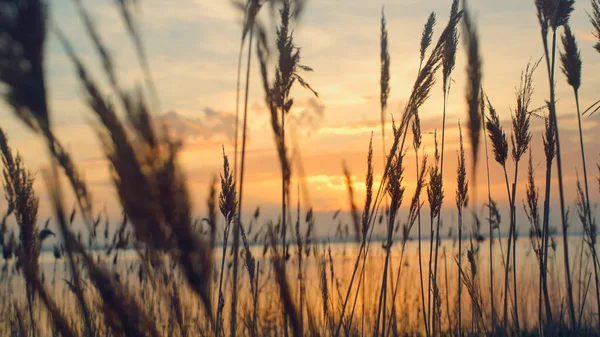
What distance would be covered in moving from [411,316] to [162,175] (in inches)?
243

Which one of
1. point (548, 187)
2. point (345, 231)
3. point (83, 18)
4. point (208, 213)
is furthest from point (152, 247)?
point (345, 231)

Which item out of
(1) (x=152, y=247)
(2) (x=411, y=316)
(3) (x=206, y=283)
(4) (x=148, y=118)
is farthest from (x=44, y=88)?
(2) (x=411, y=316)

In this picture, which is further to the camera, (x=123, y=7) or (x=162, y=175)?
(x=123, y=7)

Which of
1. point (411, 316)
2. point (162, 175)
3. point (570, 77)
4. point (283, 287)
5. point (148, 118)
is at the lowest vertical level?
point (411, 316)

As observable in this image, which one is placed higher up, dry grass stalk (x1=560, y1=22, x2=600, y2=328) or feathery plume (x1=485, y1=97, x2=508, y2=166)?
dry grass stalk (x1=560, y1=22, x2=600, y2=328)

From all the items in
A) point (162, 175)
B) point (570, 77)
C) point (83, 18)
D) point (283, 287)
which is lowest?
point (283, 287)

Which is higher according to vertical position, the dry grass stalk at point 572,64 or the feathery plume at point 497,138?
the dry grass stalk at point 572,64

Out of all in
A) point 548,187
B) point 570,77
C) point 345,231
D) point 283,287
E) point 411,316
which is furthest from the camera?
point 345,231

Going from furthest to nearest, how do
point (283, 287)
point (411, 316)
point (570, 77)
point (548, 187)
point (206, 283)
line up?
point (411, 316), point (570, 77), point (548, 187), point (283, 287), point (206, 283)

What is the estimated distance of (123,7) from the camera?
1365mm

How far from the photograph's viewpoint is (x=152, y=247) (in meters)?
1.16

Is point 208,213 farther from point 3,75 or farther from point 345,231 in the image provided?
point 345,231

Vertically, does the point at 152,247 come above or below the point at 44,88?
below

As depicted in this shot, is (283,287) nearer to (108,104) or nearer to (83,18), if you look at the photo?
(108,104)
